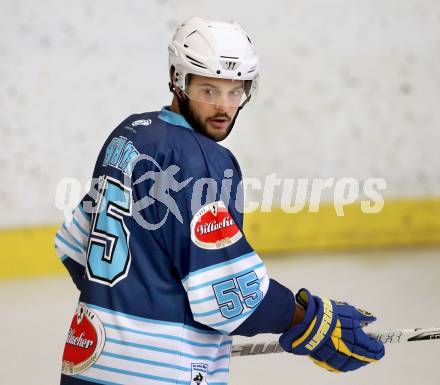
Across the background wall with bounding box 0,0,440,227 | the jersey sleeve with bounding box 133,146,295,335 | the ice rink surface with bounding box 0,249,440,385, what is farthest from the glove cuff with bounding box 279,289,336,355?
the background wall with bounding box 0,0,440,227

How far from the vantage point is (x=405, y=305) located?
4.23m

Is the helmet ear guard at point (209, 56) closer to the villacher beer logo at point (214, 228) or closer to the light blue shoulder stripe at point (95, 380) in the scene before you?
the villacher beer logo at point (214, 228)

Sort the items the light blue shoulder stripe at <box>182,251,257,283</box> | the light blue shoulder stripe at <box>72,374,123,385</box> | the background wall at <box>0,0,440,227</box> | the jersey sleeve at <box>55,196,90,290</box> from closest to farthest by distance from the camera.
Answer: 1. the light blue shoulder stripe at <box>182,251,257,283</box>
2. the light blue shoulder stripe at <box>72,374,123,385</box>
3. the jersey sleeve at <box>55,196,90,290</box>
4. the background wall at <box>0,0,440,227</box>

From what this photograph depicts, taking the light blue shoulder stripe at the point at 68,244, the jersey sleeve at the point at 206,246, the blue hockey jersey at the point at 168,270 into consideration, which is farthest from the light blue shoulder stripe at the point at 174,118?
the light blue shoulder stripe at the point at 68,244

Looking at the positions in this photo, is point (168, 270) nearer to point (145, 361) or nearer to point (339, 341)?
point (145, 361)

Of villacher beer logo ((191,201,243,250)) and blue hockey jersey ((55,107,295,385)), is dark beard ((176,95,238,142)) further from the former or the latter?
villacher beer logo ((191,201,243,250))

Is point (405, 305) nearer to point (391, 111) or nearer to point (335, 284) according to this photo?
point (335, 284)

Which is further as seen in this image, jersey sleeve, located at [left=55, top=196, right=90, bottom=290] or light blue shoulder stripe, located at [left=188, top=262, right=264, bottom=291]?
jersey sleeve, located at [left=55, top=196, right=90, bottom=290]

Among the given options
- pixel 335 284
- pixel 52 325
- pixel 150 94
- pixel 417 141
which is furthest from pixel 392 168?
pixel 52 325

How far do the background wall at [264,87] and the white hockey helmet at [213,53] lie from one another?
2.46 meters

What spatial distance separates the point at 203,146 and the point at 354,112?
3.13 meters

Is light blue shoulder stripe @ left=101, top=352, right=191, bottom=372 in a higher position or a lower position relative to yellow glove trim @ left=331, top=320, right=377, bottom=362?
lower

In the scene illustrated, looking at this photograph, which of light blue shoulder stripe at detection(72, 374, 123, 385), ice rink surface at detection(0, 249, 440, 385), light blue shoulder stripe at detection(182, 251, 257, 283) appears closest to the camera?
light blue shoulder stripe at detection(182, 251, 257, 283)

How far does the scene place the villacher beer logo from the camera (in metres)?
1.99
